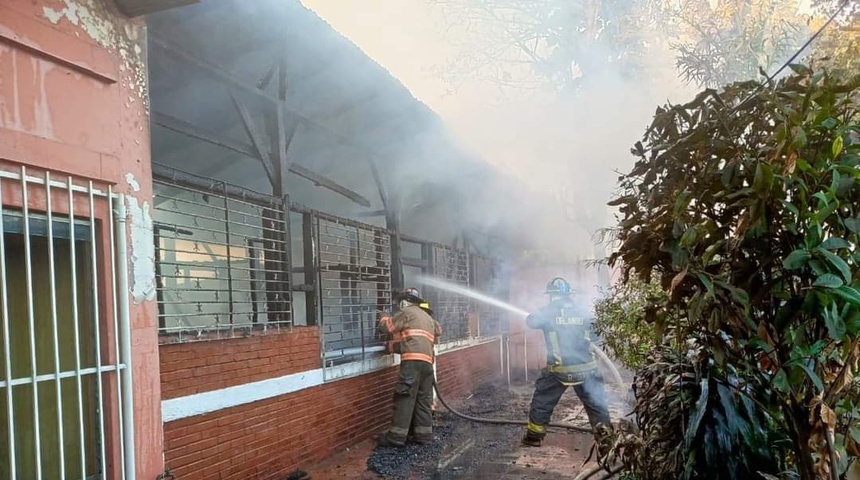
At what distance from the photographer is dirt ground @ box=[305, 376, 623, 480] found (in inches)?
223

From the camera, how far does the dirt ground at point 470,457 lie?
18.5 feet

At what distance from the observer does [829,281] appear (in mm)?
1999

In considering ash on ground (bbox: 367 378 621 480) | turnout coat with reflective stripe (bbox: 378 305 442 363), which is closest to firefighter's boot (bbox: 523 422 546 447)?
ash on ground (bbox: 367 378 621 480)

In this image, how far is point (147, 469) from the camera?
3.18m

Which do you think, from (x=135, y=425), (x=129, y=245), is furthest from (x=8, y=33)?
(x=135, y=425)

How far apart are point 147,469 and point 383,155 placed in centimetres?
594

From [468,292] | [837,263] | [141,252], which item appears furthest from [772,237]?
[468,292]

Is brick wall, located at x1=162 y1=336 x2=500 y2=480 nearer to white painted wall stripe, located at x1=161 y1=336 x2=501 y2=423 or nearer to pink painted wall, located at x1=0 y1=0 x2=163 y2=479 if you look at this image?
white painted wall stripe, located at x1=161 y1=336 x2=501 y2=423

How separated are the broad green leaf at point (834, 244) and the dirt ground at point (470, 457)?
11.2 ft

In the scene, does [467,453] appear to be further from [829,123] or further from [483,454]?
[829,123]

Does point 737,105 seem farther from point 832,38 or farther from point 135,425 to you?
point 832,38

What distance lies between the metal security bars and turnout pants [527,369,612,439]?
4.75m

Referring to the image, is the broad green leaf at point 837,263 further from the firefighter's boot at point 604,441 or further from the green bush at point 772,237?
the firefighter's boot at point 604,441

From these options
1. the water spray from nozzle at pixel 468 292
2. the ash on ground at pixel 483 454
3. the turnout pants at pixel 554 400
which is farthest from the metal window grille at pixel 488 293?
the turnout pants at pixel 554 400
